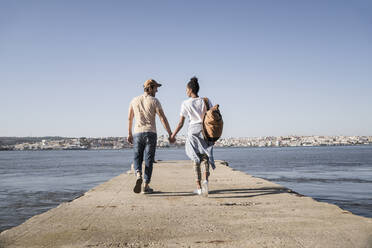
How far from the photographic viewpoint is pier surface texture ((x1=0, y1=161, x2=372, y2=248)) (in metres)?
3.06

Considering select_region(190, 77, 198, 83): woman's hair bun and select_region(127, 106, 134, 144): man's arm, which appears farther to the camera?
select_region(127, 106, 134, 144): man's arm

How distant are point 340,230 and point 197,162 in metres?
3.32

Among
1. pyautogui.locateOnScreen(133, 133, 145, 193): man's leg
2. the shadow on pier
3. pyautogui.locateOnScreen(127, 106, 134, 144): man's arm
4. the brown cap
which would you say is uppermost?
the brown cap

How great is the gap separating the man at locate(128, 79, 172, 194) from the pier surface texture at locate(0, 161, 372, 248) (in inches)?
42.8

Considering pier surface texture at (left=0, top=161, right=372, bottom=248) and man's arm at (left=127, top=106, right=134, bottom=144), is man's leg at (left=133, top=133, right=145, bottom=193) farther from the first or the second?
pier surface texture at (left=0, top=161, right=372, bottom=248)

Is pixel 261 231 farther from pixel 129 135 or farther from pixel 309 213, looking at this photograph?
pixel 129 135

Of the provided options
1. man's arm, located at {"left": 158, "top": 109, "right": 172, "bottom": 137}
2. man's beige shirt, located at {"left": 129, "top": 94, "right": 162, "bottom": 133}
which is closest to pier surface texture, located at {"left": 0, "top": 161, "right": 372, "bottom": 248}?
man's beige shirt, located at {"left": 129, "top": 94, "right": 162, "bottom": 133}

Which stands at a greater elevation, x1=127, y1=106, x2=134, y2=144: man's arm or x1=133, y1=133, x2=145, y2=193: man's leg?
x1=127, y1=106, x2=134, y2=144: man's arm

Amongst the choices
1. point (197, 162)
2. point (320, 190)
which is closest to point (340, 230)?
point (197, 162)

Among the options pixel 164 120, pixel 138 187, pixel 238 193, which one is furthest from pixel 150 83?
pixel 238 193

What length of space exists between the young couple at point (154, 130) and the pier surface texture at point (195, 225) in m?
0.92

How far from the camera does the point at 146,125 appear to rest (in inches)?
261

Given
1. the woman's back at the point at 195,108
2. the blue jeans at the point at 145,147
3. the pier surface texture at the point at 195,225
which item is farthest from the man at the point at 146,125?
the pier surface texture at the point at 195,225

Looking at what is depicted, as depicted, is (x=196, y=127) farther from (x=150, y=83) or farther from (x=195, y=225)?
(x=195, y=225)
